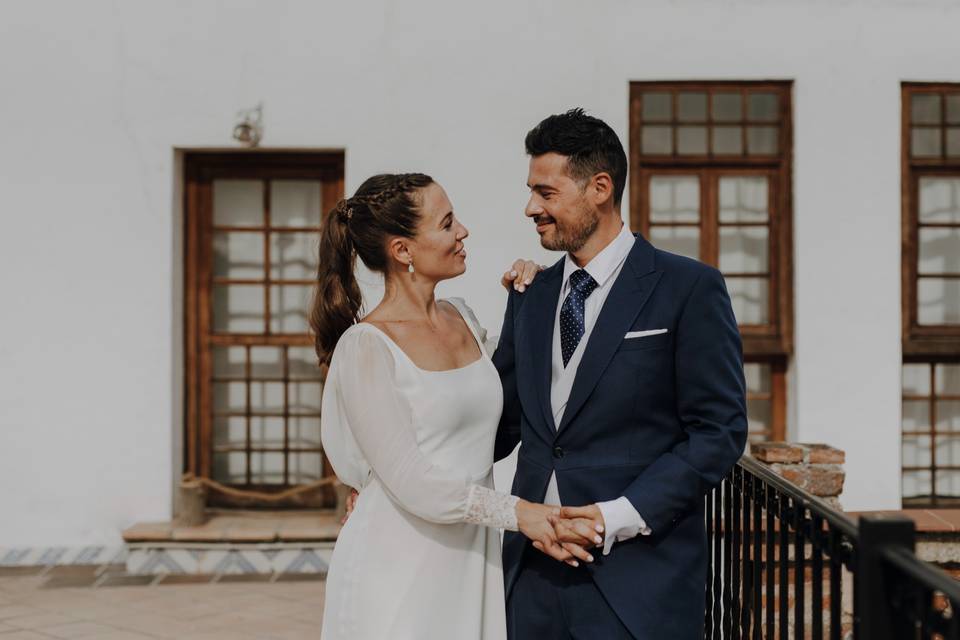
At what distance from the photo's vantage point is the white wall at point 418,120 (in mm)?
5773

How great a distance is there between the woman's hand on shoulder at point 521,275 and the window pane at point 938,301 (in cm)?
402

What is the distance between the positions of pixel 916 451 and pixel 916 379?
16.8 inches

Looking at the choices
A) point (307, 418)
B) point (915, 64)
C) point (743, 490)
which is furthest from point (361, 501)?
point (915, 64)

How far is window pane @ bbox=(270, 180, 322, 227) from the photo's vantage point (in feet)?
20.0

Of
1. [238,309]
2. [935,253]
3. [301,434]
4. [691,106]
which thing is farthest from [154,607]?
[935,253]

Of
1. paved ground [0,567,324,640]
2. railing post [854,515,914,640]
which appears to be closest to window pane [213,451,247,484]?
paved ground [0,567,324,640]

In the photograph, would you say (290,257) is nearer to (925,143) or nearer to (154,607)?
(154,607)

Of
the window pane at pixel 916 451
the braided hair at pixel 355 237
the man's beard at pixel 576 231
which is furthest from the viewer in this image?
the window pane at pixel 916 451

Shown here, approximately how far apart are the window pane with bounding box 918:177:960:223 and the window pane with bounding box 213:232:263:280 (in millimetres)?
3849

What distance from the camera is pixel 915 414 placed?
20.0 ft

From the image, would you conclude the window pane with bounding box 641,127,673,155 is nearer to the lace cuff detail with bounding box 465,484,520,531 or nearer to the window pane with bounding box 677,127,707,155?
the window pane with bounding box 677,127,707,155

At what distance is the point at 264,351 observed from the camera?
618 cm

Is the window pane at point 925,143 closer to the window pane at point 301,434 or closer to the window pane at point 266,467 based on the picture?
the window pane at point 301,434

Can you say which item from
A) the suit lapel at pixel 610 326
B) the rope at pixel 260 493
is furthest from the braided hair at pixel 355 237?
the rope at pixel 260 493
